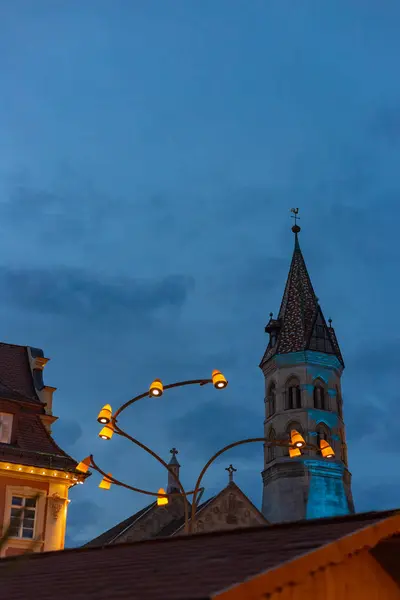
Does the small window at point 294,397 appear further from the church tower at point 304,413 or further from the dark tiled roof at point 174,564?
the dark tiled roof at point 174,564

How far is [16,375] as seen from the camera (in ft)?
105

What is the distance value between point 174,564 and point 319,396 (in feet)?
206

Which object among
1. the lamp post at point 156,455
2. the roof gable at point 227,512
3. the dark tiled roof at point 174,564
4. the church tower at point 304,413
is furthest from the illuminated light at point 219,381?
the church tower at point 304,413

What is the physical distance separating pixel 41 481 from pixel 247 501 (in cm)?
2542

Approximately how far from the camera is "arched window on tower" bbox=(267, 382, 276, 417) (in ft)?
230

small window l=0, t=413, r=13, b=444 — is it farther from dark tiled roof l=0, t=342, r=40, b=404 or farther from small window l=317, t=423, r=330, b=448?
small window l=317, t=423, r=330, b=448

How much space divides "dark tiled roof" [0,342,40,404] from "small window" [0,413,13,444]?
661 millimetres

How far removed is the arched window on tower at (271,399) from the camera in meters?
70.1

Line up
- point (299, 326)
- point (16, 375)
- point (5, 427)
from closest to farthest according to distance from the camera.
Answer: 1. point (5, 427)
2. point (16, 375)
3. point (299, 326)

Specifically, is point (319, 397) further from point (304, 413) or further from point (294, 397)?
point (304, 413)

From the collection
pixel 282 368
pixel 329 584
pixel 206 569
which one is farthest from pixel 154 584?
pixel 282 368

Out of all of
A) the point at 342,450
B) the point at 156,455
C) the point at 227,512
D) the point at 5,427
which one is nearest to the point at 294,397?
the point at 342,450

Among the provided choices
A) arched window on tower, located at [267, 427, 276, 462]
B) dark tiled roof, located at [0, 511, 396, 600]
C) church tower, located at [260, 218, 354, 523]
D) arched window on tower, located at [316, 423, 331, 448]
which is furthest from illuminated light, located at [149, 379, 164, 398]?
arched window on tower, located at [267, 427, 276, 462]

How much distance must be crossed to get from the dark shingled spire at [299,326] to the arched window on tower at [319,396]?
10.2ft
